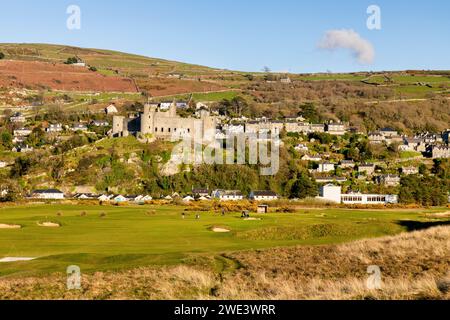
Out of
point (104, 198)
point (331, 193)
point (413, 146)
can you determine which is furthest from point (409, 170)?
point (104, 198)

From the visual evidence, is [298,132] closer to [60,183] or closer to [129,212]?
[60,183]

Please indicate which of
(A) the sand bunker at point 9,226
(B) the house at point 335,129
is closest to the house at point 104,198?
(A) the sand bunker at point 9,226

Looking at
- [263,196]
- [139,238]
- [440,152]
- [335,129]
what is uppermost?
[335,129]

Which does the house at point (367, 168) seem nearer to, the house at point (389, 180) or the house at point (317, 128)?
the house at point (389, 180)

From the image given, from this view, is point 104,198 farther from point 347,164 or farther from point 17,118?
point 17,118

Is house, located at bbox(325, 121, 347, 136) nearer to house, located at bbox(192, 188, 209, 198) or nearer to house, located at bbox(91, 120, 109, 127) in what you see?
house, located at bbox(91, 120, 109, 127)

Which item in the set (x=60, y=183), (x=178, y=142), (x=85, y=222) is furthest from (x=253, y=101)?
(x=85, y=222)
